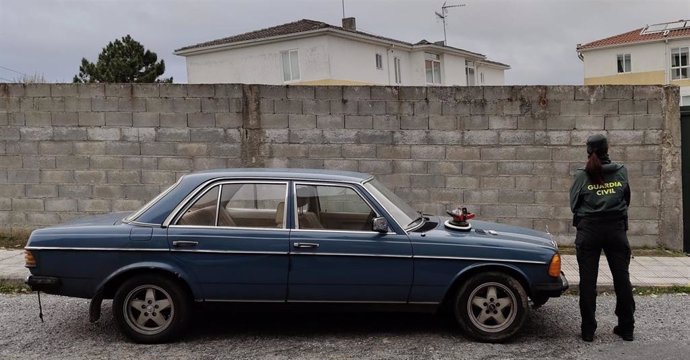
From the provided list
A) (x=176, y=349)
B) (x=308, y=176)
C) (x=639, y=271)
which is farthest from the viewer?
(x=639, y=271)

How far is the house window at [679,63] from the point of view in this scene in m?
41.2

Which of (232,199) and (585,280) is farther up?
(232,199)

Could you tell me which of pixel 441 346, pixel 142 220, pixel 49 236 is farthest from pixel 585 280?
pixel 49 236

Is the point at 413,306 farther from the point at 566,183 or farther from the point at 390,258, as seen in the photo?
the point at 566,183

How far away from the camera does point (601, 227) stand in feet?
16.6

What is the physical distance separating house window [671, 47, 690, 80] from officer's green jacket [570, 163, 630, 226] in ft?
140

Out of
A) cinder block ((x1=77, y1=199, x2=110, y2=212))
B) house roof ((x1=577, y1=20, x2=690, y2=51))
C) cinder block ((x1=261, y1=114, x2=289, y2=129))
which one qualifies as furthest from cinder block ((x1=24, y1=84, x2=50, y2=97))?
house roof ((x1=577, y1=20, x2=690, y2=51))

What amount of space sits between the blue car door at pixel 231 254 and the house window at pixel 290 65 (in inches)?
1092

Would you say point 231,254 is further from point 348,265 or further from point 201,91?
point 201,91

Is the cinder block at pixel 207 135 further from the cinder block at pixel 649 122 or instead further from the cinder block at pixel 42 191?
the cinder block at pixel 649 122

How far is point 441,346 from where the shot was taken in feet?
16.1

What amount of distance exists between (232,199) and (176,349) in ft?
4.36

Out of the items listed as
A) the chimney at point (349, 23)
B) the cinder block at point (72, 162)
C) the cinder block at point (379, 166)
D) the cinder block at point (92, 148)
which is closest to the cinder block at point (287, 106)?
the cinder block at point (379, 166)

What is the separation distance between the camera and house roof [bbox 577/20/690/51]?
41.2 meters
